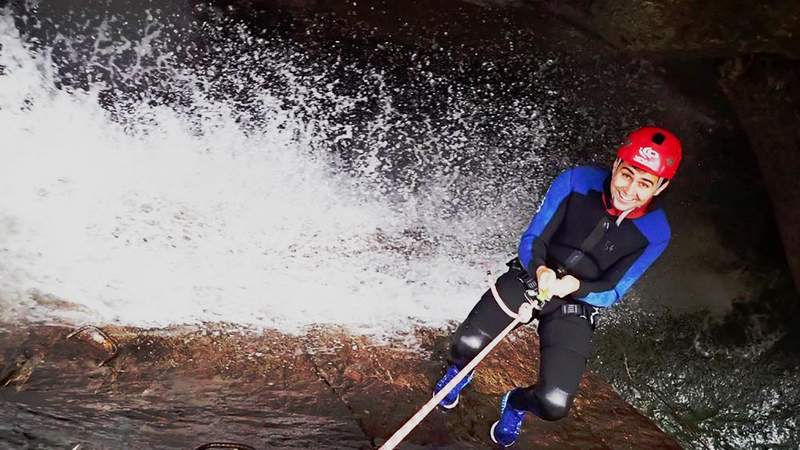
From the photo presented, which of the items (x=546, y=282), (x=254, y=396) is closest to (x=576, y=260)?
(x=546, y=282)

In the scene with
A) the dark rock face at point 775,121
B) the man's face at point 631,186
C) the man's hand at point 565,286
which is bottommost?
the man's hand at point 565,286

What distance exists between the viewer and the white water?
447 centimetres

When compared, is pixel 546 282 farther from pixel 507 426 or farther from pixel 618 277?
pixel 507 426

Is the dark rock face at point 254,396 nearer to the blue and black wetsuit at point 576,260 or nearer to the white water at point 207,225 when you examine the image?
the white water at point 207,225

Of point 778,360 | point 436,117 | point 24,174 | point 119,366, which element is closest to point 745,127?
point 778,360

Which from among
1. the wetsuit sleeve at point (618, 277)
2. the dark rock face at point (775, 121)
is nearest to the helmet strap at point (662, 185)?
the wetsuit sleeve at point (618, 277)

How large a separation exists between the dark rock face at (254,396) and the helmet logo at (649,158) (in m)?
1.83

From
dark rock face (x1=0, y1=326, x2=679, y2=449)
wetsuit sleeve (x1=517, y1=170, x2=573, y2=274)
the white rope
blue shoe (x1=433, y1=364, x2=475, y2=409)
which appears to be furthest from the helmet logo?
dark rock face (x1=0, y1=326, x2=679, y2=449)

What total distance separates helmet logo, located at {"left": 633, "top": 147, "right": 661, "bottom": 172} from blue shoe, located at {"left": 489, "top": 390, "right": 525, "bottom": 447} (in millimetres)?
1502

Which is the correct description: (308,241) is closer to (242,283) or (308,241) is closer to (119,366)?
(242,283)

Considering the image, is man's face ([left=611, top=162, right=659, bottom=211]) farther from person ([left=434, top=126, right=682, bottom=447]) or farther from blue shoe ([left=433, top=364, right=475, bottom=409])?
blue shoe ([left=433, top=364, right=475, bottom=409])

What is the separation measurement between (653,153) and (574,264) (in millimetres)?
749

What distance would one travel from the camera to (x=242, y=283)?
4.92 metres

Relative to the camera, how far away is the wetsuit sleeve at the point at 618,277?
11.8ft
